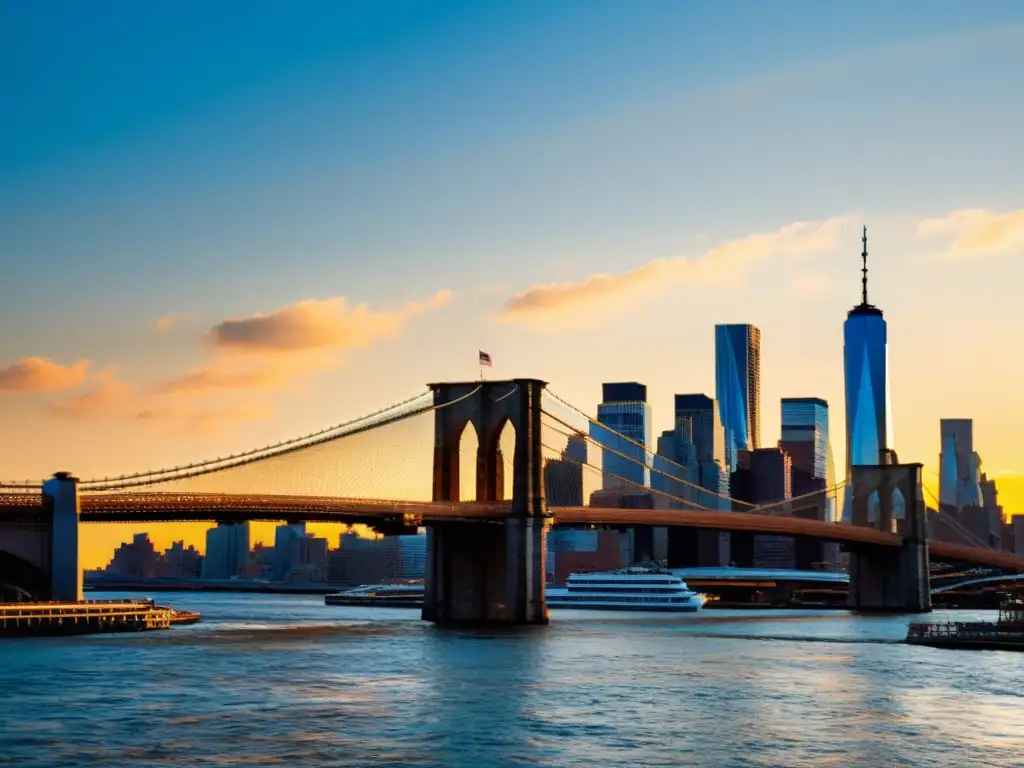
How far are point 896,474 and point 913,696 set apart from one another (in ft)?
344

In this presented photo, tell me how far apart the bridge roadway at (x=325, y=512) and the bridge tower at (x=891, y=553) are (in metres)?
25.7

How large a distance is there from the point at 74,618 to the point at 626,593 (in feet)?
301

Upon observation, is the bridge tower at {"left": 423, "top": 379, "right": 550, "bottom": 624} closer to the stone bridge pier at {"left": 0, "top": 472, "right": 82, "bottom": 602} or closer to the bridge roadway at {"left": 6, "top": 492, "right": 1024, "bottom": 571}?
the bridge roadway at {"left": 6, "top": 492, "right": 1024, "bottom": 571}

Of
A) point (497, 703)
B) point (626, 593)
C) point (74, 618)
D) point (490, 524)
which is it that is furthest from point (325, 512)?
point (626, 593)

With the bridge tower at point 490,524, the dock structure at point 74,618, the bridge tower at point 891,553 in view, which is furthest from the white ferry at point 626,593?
the dock structure at point 74,618

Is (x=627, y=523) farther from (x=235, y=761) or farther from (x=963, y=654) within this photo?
(x=235, y=761)

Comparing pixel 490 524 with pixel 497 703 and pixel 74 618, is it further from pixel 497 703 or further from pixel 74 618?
pixel 497 703

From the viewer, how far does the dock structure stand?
263 feet

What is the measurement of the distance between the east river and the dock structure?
201 centimetres

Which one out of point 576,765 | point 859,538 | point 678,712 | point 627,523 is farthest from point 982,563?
point 576,765

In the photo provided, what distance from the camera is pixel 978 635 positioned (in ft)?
302

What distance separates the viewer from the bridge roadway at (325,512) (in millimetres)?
81125

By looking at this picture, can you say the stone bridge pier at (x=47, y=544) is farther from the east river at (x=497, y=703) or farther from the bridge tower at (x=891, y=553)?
the bridge tower at (x=891, y=553)

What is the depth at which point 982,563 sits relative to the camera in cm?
15588
